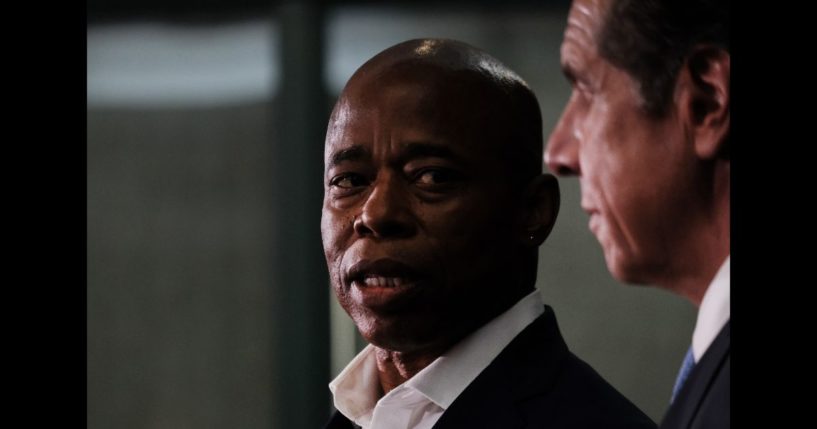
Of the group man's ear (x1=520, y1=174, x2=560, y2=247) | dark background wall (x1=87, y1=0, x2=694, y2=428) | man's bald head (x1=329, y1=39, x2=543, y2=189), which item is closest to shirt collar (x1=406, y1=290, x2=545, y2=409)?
man's ear (x1=520, y1=174, x2=560, y2=247)

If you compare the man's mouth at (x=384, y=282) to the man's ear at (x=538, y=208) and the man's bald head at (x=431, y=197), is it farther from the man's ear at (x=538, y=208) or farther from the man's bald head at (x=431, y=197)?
the man's ear at (x=538, y=208)

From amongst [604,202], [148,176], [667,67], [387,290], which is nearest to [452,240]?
[387,290]

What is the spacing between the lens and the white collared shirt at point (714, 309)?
1.34 metres

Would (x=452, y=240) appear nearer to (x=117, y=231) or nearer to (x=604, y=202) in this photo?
(x=604, y=202)

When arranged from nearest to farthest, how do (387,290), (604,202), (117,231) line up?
(604,202), (387,290), (117,231)

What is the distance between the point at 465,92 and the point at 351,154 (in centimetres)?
20

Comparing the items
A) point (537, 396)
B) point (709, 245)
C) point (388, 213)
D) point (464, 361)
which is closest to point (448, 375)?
point (464, 361)

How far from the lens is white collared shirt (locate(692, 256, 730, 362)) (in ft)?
4.39

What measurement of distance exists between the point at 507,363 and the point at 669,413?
2.18 feet

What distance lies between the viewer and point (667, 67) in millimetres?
1429

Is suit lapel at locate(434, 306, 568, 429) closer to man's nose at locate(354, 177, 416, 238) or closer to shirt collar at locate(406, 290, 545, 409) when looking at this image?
shirt collar at locate(406, 290, 545, 409)

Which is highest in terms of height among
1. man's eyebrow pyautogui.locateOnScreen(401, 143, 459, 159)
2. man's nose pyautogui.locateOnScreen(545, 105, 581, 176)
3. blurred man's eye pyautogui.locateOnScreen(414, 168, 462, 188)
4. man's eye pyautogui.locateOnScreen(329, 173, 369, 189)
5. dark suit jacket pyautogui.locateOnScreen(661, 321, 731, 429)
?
man's nose pyautogui.locateOnScreen(545, 105, 581, 176)

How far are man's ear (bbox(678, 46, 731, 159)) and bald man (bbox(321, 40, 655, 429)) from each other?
62cm

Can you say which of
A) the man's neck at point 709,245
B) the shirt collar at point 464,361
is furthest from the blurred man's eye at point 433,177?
the man's neck at point 709,245
